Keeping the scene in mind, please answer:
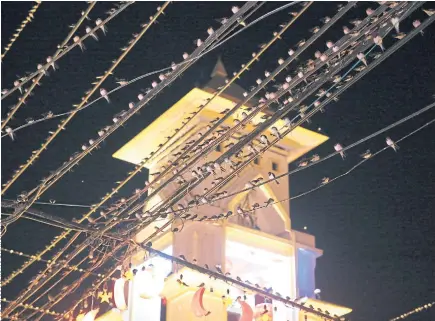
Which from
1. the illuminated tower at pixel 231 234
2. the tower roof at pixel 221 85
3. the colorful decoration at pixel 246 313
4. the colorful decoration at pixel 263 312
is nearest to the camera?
the colorful decoration at pixel 246 313

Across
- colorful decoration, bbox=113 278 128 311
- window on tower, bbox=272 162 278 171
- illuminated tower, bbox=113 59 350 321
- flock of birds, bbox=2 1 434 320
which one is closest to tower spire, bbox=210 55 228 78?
illuminated tower, bbox=113 59 350 321

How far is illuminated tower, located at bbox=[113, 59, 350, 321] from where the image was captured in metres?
12.2

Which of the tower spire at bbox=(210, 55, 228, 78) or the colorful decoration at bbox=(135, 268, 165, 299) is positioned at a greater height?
the tower spire at bbox=(210, 55, 228, 78)

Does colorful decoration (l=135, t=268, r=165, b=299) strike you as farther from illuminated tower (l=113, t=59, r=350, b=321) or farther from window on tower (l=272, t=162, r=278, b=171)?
window on tower (l=272, t=162, r=278, b=171)

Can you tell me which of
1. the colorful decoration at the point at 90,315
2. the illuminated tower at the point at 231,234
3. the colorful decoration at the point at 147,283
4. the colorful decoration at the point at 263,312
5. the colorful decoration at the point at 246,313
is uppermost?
the illuminated tower at the point at 231,234

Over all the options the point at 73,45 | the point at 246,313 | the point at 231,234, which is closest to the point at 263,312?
the point at 246,313

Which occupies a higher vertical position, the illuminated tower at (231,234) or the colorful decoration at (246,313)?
the illuminated tower at (231,234)

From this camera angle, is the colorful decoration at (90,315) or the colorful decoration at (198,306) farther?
the colorful decoration at (198,306)

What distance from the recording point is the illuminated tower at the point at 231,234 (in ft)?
39.9

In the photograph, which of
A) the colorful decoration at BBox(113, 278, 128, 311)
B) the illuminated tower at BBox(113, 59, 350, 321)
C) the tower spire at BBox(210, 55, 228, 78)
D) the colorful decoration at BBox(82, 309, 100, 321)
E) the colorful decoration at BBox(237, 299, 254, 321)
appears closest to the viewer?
the colorful decoration at BBox(113, 278, 128, 311)

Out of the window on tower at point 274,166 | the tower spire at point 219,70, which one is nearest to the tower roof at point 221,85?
the tower spire at point 219,70

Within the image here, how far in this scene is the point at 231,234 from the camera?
42.3ft

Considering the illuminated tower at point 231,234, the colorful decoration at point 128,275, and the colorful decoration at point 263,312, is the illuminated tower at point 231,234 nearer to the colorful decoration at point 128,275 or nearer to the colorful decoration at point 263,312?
the colorful decoration at point 263,312

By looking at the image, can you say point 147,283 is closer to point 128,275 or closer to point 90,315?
point 128,275
